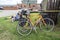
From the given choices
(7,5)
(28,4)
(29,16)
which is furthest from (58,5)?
(7,5)

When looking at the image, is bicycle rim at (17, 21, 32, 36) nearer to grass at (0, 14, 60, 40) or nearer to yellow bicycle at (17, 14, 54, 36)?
yellow bicycle at (17, 14, 54, 36)

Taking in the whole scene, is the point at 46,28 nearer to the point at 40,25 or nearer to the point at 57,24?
the point at 40,25

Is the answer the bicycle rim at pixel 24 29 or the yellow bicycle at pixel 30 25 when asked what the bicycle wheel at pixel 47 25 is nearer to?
the yellow bicycle at pixel 30 25

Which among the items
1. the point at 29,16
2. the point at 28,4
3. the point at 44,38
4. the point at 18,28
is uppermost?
the point at 28,4

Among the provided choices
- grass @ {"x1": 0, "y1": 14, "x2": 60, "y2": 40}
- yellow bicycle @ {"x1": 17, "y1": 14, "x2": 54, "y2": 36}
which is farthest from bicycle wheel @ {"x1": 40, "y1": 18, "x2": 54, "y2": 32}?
grass @ {"x1": 0, "y1": 14, "x2": 60, "y2": 40}

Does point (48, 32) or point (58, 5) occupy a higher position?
point (58, 5)

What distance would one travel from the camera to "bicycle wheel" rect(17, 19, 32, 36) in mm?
4751

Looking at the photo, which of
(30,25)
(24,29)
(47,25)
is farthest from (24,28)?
(47,25)

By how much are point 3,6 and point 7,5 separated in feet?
0.89

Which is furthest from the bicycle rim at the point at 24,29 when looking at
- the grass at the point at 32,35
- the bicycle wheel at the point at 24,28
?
the grass at the point at 32,35

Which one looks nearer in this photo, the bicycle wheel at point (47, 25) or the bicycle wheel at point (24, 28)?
the bicycle wheel at point (24, 28)

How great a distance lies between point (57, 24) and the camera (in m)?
5.86

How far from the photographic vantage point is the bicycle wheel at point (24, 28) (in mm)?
4751

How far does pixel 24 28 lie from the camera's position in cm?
492
